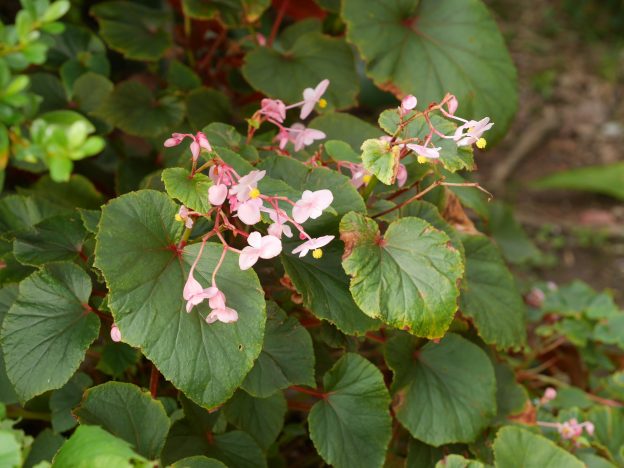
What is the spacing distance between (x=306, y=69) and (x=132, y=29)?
453 millimetres

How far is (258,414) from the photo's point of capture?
1.11 metres

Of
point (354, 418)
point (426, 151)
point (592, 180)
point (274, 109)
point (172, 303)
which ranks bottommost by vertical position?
point (592, 180)

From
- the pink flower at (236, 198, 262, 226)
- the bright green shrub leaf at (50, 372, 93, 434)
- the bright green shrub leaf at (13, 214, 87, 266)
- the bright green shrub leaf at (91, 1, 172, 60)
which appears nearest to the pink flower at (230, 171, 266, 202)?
the pink flower at (236, 198, 262, 226)

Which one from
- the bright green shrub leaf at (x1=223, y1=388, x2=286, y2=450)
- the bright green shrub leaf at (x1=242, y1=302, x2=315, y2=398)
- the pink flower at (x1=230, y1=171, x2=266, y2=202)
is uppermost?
the pink flower at (x1=230, y1=171, x2=266, y2=202)

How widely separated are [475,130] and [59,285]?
0.62 meters

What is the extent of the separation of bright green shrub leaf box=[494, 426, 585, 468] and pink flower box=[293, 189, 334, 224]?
20.2 inches

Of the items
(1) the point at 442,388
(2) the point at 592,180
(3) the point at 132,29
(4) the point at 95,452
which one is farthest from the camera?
(2) the point at 592,180

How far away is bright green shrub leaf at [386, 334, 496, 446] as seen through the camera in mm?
1156

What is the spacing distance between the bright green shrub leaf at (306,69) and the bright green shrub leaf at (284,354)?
598 millimetres

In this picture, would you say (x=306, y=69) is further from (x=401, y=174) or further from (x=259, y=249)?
(x=259, y=249)

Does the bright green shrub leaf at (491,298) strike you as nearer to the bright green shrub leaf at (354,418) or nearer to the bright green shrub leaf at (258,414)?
the bright green shrub leaf at (354,418)

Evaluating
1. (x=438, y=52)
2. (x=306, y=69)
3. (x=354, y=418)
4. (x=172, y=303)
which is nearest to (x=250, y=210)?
(x=172, y=303)

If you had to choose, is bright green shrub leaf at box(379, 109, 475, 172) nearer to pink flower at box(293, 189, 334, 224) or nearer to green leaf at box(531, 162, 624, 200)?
pink flower at box(293, 189, 334, 224)

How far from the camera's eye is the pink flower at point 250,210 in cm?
84
